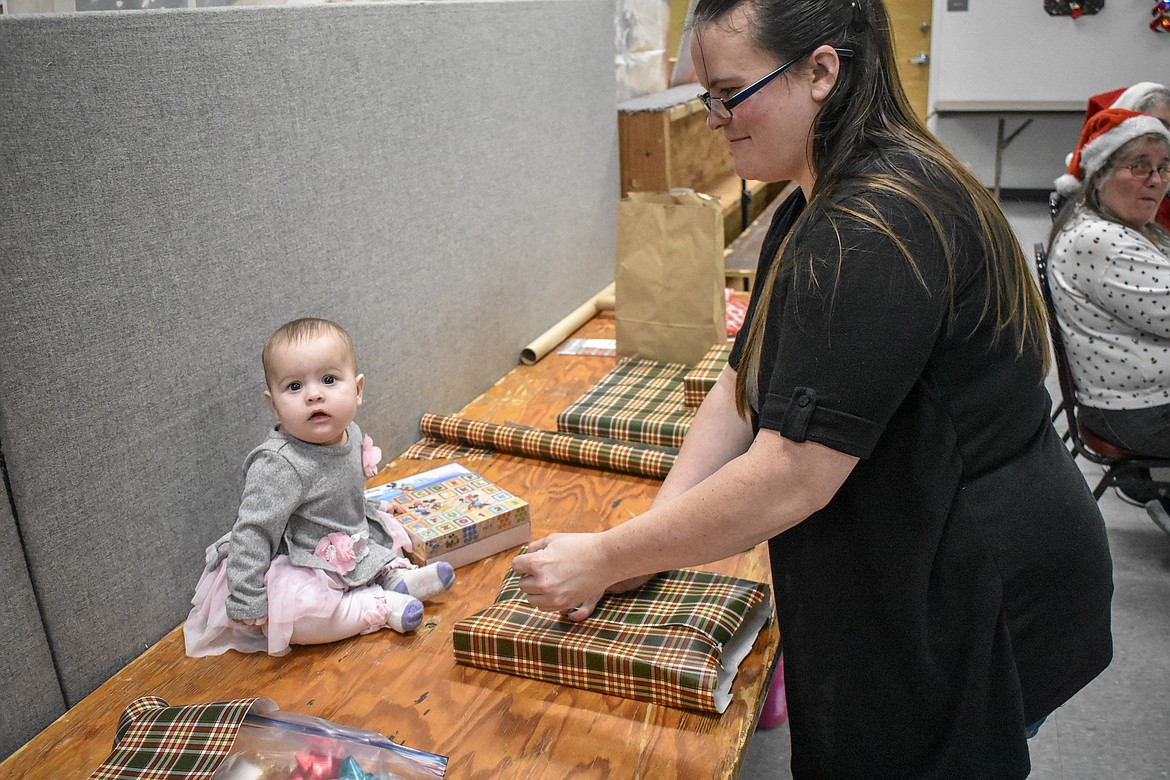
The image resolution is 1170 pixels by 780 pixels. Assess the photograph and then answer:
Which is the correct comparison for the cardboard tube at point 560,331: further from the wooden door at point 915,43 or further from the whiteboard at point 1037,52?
the whiteboard at point 1037,52

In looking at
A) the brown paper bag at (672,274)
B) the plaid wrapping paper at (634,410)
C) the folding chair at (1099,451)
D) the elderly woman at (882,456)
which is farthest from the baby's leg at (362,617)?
the folding chair at (1099,451)

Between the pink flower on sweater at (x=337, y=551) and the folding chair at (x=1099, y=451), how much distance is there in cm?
206

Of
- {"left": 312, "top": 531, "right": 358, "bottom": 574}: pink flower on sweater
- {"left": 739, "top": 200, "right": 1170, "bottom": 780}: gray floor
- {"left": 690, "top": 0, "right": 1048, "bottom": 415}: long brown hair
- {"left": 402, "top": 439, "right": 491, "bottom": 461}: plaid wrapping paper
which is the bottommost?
{"left": 739, "top": 200, "right": 1170, "bottom": 780}: gray floor

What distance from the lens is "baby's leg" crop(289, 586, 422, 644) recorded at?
5.16 feet

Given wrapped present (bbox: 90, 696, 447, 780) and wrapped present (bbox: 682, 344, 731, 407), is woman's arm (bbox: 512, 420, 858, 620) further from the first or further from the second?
wrapped present (bbox: 682, 344, 731, 407)

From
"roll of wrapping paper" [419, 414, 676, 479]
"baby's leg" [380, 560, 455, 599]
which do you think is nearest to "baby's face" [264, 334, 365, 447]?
"baby's leg" [380, 560, 455, 599]

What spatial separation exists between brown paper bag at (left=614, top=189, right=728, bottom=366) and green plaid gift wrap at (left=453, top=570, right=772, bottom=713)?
46.8 inches

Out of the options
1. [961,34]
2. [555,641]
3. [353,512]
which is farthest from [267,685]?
[961,34]

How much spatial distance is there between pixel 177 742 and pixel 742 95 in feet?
3.51

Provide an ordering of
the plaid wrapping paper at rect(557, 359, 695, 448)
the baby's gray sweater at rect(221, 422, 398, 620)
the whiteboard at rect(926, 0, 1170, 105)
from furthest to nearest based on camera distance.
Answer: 1. the whiteboard at rect(926, 0, 1170, 105)
2. the plaid wrapping paper at rect(557, 359, 695, 448)
3. the baby's gray sweater at rect(221, 422, 398, 620)

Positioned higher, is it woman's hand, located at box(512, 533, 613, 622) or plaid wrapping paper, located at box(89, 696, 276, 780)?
woman's hand, located at box(512, 533, 613, 622)

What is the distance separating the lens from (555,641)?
56.7 inches

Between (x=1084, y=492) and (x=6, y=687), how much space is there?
149 cm

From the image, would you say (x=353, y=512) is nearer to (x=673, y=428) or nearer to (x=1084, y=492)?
(x=673, y=428)
